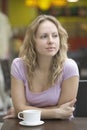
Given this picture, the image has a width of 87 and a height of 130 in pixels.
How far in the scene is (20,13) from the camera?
34.6 ft

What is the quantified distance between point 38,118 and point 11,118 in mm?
241

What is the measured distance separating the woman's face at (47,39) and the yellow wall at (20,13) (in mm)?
8198

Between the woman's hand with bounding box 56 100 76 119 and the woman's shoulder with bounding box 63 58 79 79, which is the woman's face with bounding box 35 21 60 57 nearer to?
the woman's shoulder with bounding box 63 58 79 79

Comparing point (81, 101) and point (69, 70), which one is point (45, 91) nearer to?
point (69, 70)

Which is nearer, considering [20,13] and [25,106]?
[25,106]

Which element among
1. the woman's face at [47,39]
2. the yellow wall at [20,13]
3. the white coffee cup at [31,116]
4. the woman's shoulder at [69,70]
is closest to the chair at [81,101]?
the woman's shoulder at [69,70]

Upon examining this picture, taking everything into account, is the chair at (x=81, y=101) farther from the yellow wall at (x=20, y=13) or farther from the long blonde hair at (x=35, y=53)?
the yellow wall at (x=20, y=13)

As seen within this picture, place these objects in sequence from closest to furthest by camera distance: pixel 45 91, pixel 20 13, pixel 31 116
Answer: pixel 31 116 → pixel 45 91 → pixel 20 13

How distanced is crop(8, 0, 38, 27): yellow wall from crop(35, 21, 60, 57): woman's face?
820cm

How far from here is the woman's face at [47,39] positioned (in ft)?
7.23

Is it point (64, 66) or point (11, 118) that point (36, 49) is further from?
point (11, 118)

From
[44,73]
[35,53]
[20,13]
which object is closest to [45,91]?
[44,73]

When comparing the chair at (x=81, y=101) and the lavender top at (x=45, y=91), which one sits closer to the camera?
the lavender top at (x=45, y=91)

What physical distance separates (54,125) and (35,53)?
1.78ft
